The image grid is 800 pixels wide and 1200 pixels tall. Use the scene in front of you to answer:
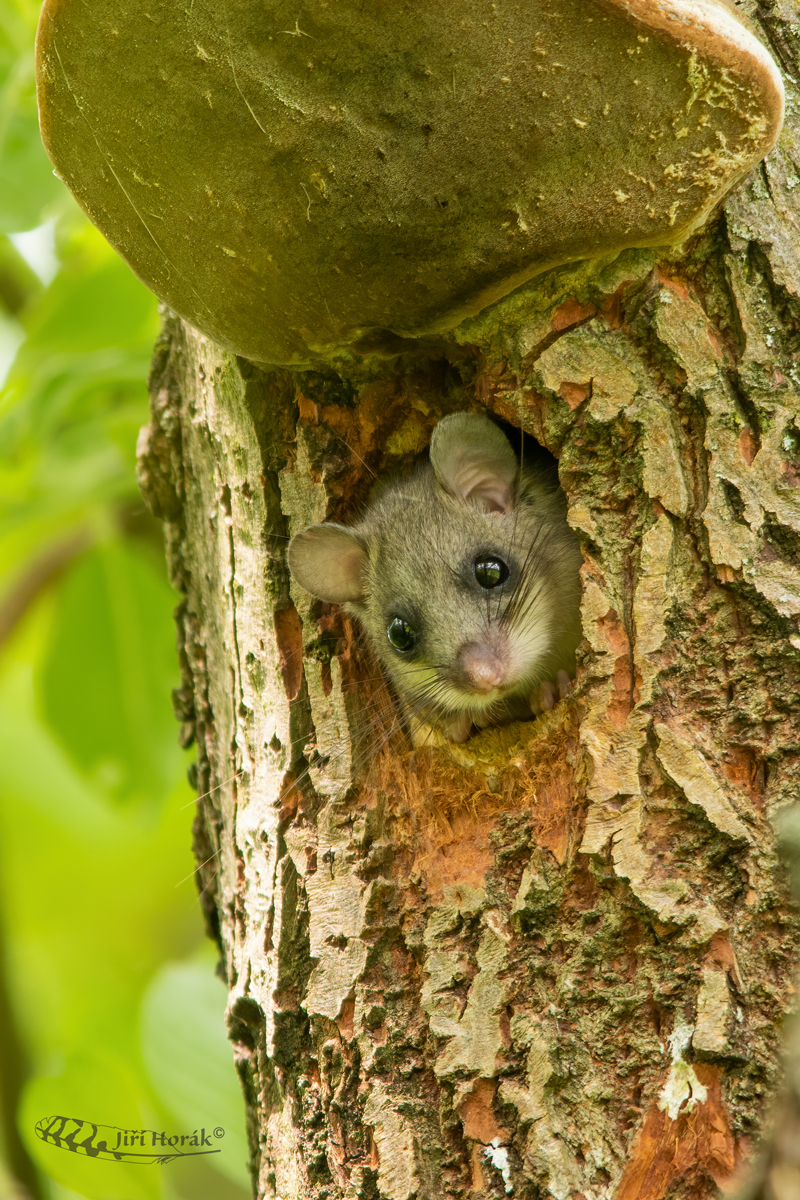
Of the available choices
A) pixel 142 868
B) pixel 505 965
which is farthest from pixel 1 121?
pixel 142 868

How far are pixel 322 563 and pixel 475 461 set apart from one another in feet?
2.23

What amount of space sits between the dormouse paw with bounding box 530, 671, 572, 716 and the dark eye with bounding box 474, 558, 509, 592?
36 centimetres

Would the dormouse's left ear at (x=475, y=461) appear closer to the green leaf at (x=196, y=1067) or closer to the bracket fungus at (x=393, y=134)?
the bracket fungus at (x=393, y=134)

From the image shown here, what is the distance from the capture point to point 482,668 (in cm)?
348

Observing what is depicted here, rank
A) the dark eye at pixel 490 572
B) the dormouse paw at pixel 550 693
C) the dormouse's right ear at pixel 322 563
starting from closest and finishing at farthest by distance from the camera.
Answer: the dormouse's right ear at pixel 322 563 → the dormouse paw at pixel 550 693 → the dark eye at pixel 490 572

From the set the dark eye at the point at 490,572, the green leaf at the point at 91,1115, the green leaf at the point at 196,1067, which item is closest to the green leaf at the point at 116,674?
the green leaf at the point at 196,1067

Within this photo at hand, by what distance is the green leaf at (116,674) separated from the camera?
444 centimetres

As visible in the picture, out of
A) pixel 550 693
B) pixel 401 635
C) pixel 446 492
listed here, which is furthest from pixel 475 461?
pixel 550 693

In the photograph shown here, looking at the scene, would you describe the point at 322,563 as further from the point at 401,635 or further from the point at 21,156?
the point at 21,156

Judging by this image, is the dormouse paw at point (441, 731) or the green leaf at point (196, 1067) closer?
the green leaf at point (196, 1067)

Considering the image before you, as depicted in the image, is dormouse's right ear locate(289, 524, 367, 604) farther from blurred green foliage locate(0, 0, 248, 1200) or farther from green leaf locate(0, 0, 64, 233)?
green leaf locate(0, 0, 64, 233)

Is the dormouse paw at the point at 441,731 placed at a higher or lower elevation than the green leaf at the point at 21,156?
lower

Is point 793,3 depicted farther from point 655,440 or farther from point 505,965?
point 505,965

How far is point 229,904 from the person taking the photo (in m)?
3.30
